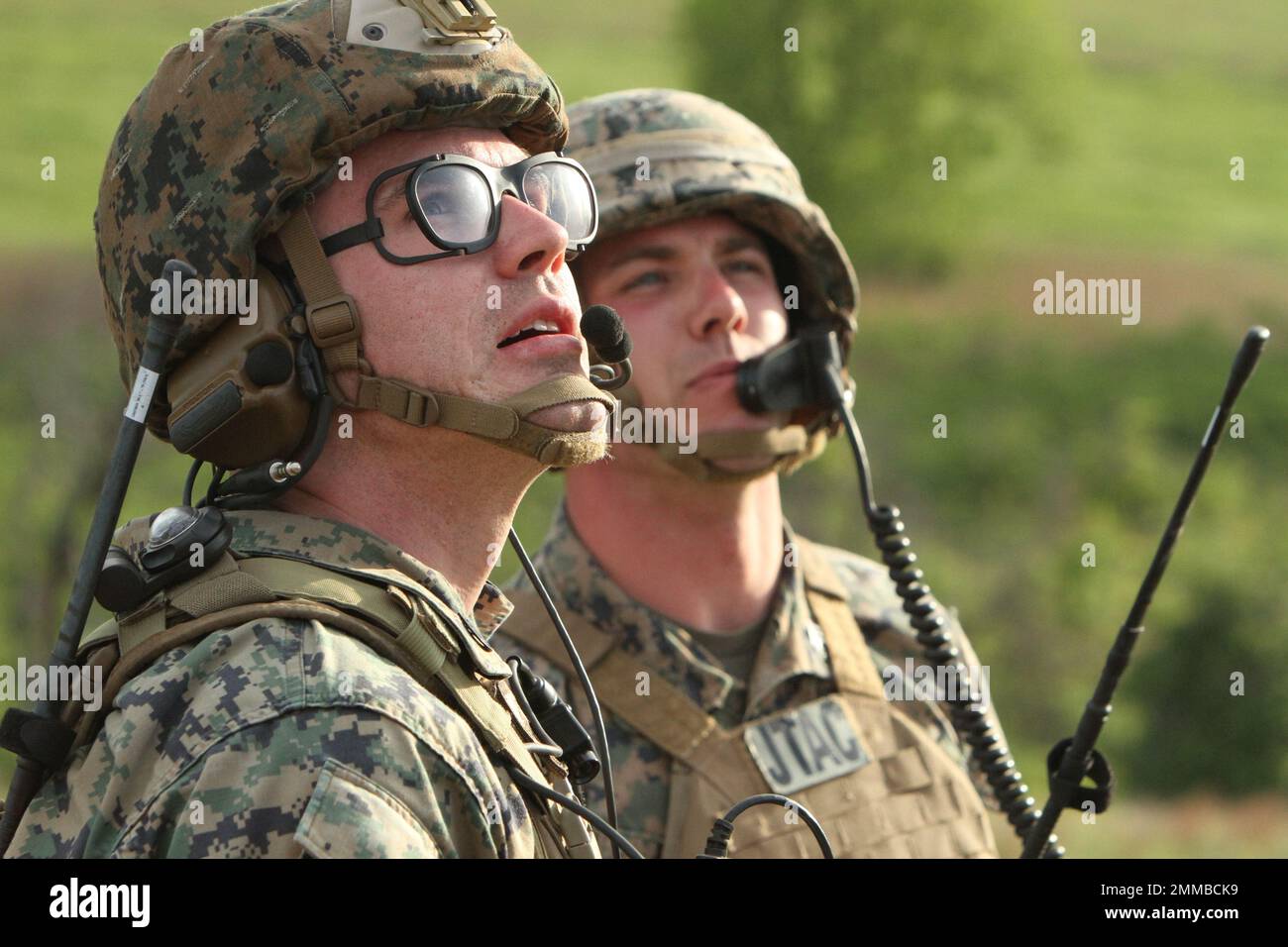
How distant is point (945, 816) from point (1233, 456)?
29.9m

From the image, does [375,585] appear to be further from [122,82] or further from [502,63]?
[122,82]

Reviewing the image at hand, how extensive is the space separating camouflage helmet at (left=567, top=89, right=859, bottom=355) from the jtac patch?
1411 millimetres

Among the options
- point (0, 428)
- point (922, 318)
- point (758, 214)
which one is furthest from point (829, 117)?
point (758, 214)

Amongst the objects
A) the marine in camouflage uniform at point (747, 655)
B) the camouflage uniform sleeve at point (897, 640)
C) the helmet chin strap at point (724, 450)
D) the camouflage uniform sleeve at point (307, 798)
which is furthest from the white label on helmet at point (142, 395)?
the camouflage uniform sleeve at point (897, 640)

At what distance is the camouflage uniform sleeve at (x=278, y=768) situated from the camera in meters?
3.00

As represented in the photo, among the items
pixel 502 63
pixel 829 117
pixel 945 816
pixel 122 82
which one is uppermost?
pixel 122 82

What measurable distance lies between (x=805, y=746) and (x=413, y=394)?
7.79ft

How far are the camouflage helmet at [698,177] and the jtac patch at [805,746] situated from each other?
141cm

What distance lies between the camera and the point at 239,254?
3.68 m

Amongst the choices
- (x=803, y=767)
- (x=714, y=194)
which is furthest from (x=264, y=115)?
(x=803, y=767)

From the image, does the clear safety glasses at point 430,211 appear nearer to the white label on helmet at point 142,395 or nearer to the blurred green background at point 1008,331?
the white label on helmet at point 142,395

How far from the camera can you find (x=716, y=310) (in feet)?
19.1

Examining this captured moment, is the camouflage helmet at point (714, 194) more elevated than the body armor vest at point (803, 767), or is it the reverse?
the camouflage helmet at point (714, 194)

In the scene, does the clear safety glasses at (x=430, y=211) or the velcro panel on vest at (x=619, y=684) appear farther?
the velcro panel on vest at (x=619, y=684)
